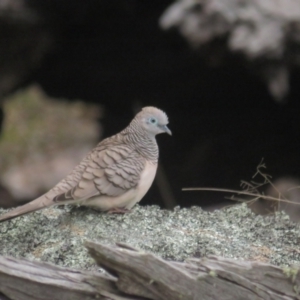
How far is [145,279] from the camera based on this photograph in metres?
2.10

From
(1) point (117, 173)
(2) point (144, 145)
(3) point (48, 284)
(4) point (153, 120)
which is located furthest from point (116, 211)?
(3) point (48, 284)

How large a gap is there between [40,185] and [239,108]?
290cm

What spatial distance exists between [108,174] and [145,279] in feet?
3.20

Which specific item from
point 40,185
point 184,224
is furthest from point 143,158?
point 40,185

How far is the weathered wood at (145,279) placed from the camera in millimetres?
2068

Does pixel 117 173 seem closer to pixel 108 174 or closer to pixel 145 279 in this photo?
pixel 108 174

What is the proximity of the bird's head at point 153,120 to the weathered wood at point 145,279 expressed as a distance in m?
1.03

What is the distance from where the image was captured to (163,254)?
2.64 meters

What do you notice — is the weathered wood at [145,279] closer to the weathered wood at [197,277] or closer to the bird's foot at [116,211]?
the weathered wood at [197,277]

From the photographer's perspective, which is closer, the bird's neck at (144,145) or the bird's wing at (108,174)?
the bird's wing at (108,174)

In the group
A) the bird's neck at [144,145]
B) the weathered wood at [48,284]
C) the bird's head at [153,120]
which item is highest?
the bird's head at [153,120]

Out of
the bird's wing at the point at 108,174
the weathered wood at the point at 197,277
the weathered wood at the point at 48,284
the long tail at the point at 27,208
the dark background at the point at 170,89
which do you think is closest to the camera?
the weathered wood at the point at 197,277

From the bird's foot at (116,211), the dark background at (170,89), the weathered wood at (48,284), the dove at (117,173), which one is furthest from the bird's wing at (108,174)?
the dark background at (170,89)

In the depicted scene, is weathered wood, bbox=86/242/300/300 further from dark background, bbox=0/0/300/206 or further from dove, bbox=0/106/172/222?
dark background, bbox=0/0/300/206
